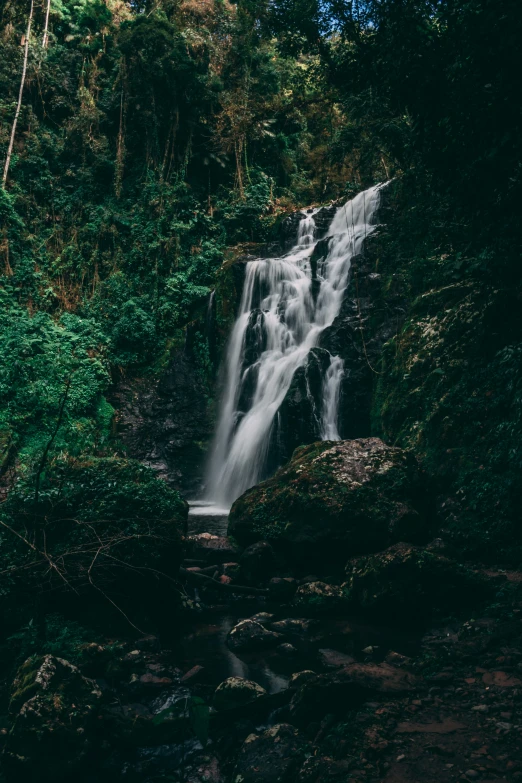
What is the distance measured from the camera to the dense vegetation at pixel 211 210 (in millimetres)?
4789

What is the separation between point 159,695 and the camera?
4227 millimetres

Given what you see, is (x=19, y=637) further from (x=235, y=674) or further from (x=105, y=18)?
(x=105, y=18)

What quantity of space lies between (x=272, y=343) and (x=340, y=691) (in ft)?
35.3

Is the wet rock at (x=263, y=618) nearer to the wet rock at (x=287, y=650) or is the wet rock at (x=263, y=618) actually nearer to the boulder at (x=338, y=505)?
the wet rock at (x=287, y=650)

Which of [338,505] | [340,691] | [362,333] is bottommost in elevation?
[340,691]

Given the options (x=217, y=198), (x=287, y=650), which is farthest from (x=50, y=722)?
(x=217, y=198)

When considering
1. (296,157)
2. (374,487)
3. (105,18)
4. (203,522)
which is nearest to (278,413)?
(203,522)

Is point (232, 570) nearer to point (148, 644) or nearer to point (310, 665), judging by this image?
point (148, 644)

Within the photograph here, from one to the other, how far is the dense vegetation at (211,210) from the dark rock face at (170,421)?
1.84 feet

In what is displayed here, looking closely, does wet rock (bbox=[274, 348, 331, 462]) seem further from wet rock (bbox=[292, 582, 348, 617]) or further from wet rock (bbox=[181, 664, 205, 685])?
wet rock (bbox=[181, 664, 205, 685])

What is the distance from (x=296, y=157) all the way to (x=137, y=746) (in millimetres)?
20858

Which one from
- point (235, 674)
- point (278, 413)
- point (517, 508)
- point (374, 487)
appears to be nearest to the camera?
point (235, 674)

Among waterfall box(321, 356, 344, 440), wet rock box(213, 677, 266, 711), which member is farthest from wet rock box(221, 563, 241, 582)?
waterfall box(321, 356, 344, 440)

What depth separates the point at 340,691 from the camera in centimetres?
363
